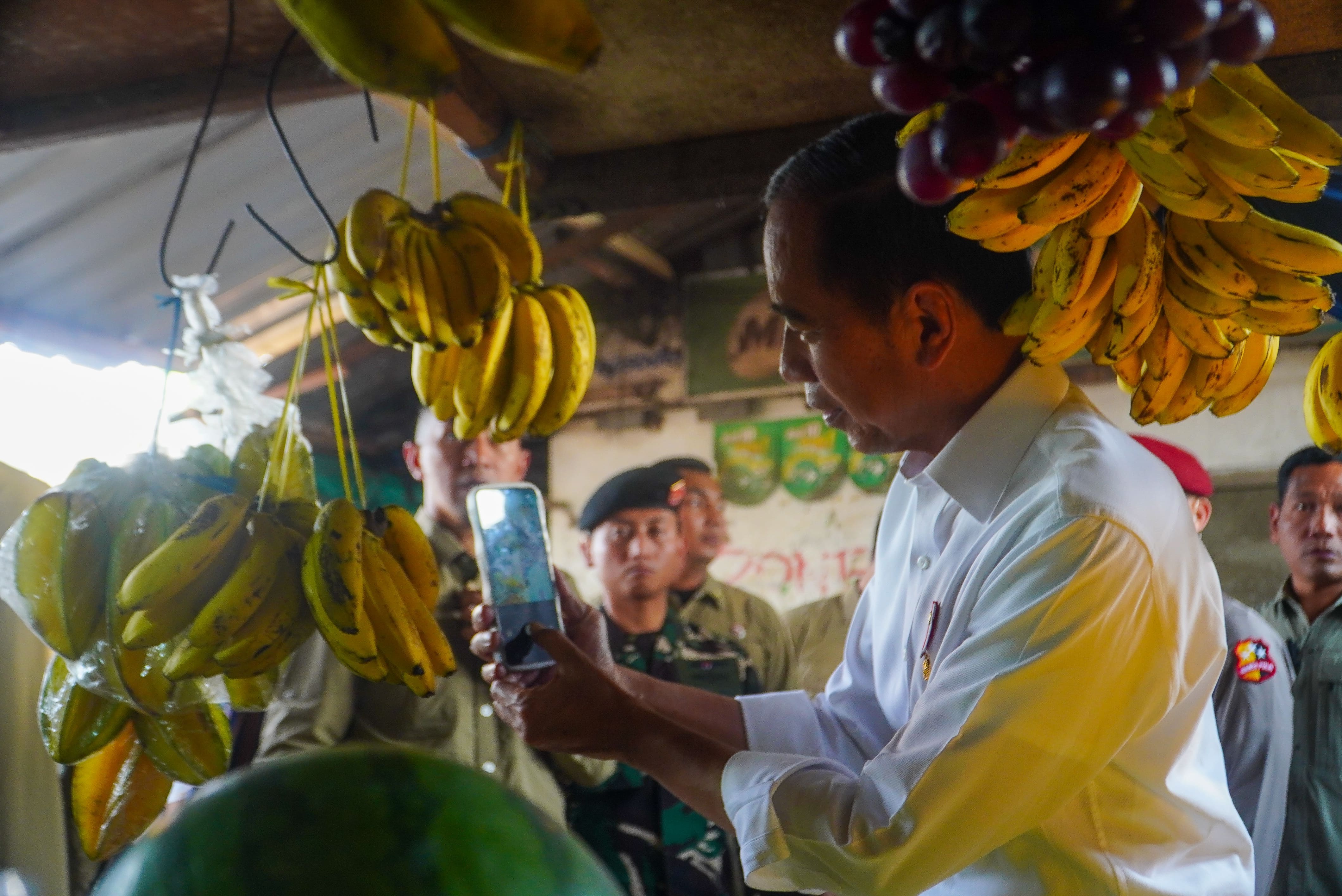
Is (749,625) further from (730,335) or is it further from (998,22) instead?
(730,335)

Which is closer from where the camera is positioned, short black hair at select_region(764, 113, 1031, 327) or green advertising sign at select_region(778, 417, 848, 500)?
short black hair at select_region(764, 113, 1031, 327)

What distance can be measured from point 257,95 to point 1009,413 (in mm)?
1084

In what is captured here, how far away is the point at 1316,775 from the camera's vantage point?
252cm

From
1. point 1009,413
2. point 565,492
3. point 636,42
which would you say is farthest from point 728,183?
point 565,492

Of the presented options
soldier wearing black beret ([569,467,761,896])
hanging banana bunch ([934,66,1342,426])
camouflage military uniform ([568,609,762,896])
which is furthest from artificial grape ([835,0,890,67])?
camouflage military uniform ([568,609,762,896])

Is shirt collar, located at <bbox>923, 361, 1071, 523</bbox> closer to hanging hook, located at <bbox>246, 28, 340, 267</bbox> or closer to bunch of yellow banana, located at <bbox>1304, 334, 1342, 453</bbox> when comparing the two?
bunch of yellow banana, located at <bbox>1304, 334, 1342, 453</bbox>

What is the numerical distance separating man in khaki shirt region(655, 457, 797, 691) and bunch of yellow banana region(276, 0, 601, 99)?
2.56m

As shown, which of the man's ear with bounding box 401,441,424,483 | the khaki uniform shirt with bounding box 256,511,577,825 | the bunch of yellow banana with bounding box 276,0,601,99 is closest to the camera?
the bunch of yellow banana with bounding box 276,0,601,99

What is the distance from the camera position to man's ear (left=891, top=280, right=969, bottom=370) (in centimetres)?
121

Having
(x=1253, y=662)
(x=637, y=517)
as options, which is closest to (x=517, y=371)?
(x=637, y=517)

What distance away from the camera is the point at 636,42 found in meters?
1.31

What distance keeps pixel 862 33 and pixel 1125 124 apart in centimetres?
14

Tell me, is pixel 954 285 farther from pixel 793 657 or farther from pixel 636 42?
pixel 793 657

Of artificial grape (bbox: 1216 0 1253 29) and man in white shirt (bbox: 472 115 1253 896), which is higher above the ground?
artificial grape (bbox: 1216 0 1253 29)
